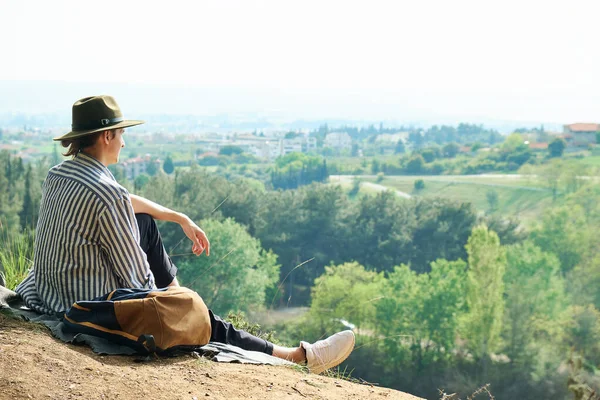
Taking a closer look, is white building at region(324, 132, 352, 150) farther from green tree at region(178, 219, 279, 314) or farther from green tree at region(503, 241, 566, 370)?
green tree at region(178, 219, 279, 314)

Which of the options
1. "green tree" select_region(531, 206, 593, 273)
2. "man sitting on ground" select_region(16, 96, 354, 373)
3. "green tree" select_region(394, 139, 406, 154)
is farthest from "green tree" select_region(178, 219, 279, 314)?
"green tree" select_region(394, 139, 406, 154)

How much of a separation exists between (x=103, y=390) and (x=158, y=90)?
138 m

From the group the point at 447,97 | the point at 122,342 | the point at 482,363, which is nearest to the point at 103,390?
the point at 122,342

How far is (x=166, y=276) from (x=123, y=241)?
46 centimetres

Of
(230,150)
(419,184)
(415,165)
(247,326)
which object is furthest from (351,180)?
(247,326)

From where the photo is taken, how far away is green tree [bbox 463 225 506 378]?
2709 cm

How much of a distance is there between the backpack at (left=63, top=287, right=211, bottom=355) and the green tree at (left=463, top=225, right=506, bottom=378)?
84.5 feet

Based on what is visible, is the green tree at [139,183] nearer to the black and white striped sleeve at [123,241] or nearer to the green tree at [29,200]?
the green tree at [29,200]

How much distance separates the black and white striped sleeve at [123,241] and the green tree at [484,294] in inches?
1013

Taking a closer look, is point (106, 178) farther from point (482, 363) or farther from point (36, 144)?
point (36, 144)

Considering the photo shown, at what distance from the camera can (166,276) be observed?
2756 millimetres

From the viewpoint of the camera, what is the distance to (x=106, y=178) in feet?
7.79

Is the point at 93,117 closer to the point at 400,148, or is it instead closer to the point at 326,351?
the point at 326,351

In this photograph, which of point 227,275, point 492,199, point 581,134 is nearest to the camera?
point 227,275
